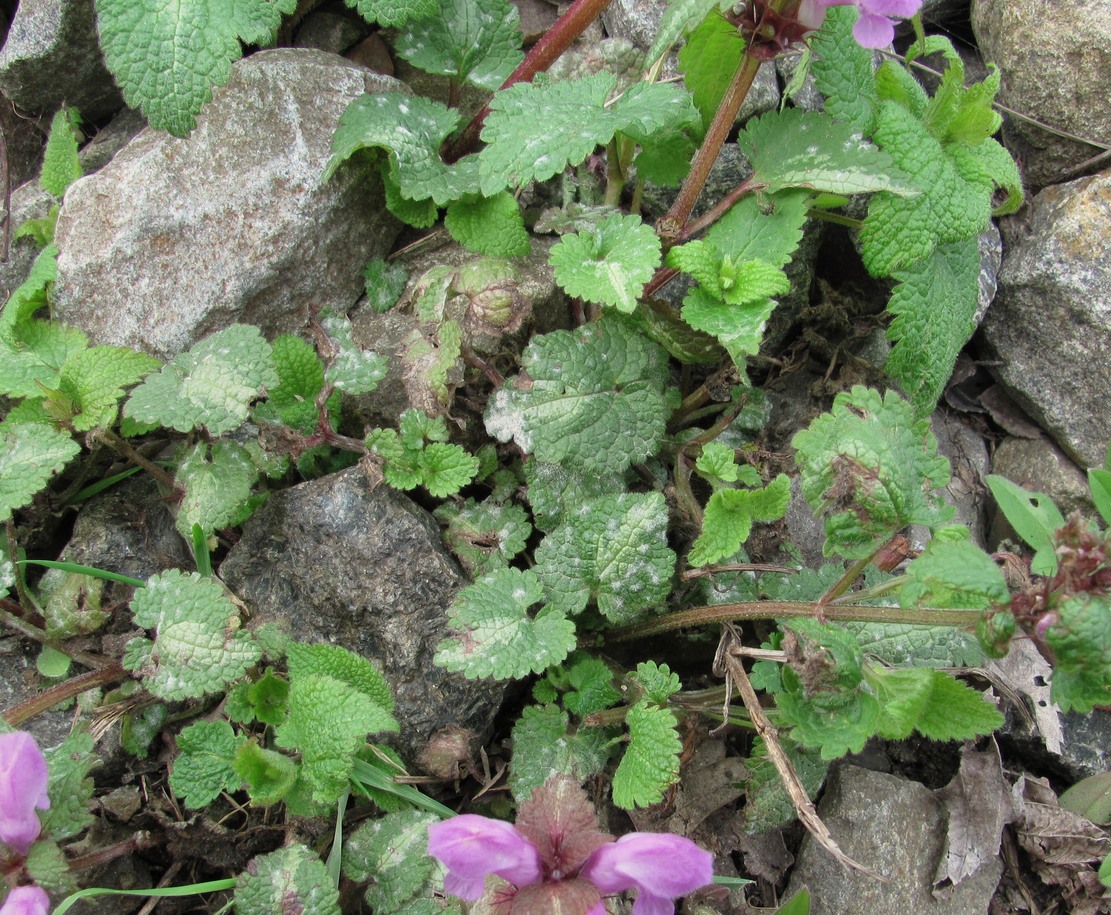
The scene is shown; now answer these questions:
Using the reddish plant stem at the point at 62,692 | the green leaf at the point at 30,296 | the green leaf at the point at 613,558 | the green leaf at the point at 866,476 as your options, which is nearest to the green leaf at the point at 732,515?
the green leaf at the point at 613,558

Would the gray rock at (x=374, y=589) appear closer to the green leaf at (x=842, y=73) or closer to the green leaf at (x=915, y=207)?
the green leaf at (x=915, y=207)

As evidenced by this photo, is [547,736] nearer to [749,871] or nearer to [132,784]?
[749,871]

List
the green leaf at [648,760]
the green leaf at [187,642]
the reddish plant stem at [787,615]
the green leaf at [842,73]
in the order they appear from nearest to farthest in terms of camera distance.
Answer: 1. the reddish plant stem at [787,615]
2. the green leaf at [648,760]
3. the green leaf at [187,642]
4. the green leaf at [842,73]

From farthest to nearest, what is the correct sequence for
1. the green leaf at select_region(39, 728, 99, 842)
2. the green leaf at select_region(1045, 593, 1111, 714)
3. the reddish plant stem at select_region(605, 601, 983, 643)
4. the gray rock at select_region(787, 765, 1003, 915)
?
the gray rock at select_region(787, 765, 1003, 915) → the green leaf at select_region(39, 728, 99, 842) → the reddish plant stem at select_region(605, 601, 983, 643) → the green leaf at select_region(1045, 593, 1111, 714)

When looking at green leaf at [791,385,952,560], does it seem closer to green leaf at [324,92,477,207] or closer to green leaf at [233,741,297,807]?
green leaf at [324,92,477,207]

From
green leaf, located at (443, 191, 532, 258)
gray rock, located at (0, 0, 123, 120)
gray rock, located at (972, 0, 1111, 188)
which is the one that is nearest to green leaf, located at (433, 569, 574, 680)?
green leaf, located at (443, 191, 532, 258)

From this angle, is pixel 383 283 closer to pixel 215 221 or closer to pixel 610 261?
pixel 215 221
